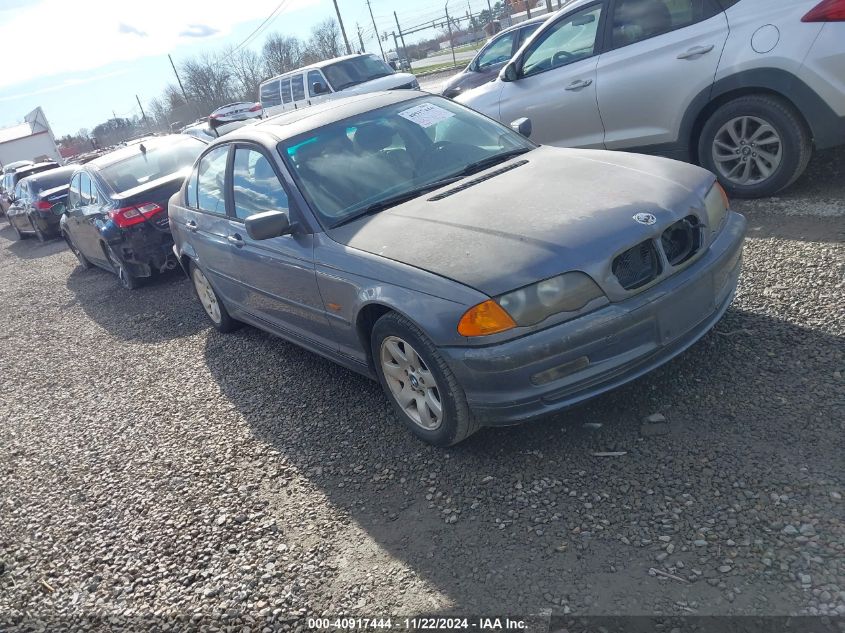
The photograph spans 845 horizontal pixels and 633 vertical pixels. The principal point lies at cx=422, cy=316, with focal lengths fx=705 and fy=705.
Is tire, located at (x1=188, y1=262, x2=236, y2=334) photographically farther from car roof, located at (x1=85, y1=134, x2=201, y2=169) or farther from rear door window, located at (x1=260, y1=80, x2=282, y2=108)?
rear door window, located at (x1=260, y1=80, x2=282, y2=108)

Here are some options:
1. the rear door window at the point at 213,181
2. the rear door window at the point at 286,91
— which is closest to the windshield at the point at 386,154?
the rear door window at the point at 213,181

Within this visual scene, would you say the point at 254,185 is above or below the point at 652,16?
below

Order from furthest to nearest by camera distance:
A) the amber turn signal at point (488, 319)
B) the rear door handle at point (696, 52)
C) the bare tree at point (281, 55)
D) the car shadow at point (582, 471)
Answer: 1. the bare tree at point (281, 55)
2. the rear door handle at point (696, 52)
3. the amber turn signal at point (488, 319)
4. the car shadow at point (582, 471)

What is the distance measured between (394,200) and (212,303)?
281cm

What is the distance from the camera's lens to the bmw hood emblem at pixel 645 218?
3231mm

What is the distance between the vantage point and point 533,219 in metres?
3.37

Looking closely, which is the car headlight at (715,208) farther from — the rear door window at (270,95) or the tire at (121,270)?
the rear door window at (270,95)

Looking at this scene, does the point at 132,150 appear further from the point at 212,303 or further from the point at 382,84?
the point at 382,84

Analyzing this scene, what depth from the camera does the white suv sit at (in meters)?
5.07

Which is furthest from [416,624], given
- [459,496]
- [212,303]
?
[212,303]

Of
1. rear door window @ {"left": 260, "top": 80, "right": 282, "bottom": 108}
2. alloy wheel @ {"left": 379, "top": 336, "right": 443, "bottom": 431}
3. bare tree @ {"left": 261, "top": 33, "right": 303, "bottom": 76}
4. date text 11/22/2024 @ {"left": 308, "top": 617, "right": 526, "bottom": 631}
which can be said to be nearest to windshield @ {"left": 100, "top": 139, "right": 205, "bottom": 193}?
alloy wheel @ {"left": 379, "top": 336, "right": 443, "bottom": 431}

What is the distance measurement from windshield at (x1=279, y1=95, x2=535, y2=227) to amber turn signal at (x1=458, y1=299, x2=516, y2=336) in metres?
1.23

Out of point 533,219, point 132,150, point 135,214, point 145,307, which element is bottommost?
point 145,307

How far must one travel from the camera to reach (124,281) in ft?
29.9
